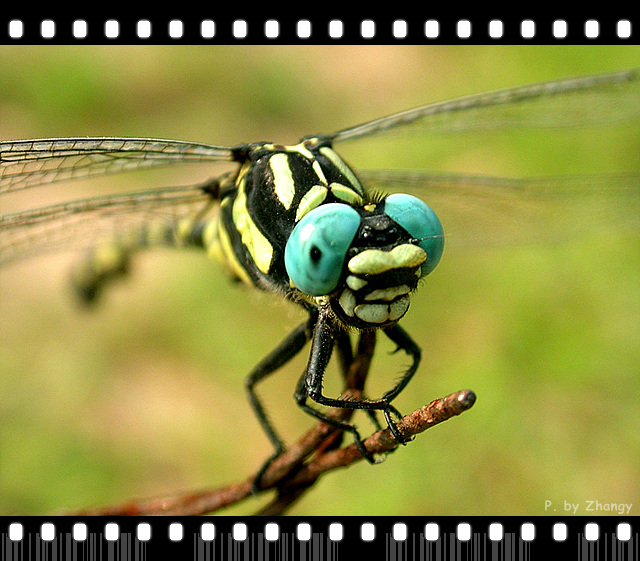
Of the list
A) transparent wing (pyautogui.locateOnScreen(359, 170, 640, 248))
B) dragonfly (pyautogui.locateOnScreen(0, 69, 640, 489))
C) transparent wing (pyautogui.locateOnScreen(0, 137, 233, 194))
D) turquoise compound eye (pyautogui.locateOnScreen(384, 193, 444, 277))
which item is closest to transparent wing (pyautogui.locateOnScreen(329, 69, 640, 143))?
dragonfly (pyautogui.locateOnScreen(0, 69, 640, 489))

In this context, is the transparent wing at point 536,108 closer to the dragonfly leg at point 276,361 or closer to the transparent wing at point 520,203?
the transparent wing at point 520,203

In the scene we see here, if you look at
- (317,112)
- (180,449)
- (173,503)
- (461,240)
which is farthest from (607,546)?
(317,112)

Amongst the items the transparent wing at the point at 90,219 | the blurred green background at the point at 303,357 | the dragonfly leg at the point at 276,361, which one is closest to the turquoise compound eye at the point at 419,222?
the dragonfly leg at the point at 276,361

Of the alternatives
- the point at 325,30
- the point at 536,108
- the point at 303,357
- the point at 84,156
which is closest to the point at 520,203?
the point at 536,108

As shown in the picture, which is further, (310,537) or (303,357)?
(303,357)

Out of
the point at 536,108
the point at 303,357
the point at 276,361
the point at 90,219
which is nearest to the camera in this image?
the point at 276,361

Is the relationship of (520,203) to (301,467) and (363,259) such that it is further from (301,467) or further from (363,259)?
(301,467)

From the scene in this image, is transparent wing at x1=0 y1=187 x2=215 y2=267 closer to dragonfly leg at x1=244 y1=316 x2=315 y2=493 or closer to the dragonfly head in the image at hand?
dragonfly leg at x1=244 y1=316 x2=315 y2=493

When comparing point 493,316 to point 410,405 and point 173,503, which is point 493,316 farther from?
point 173,503
